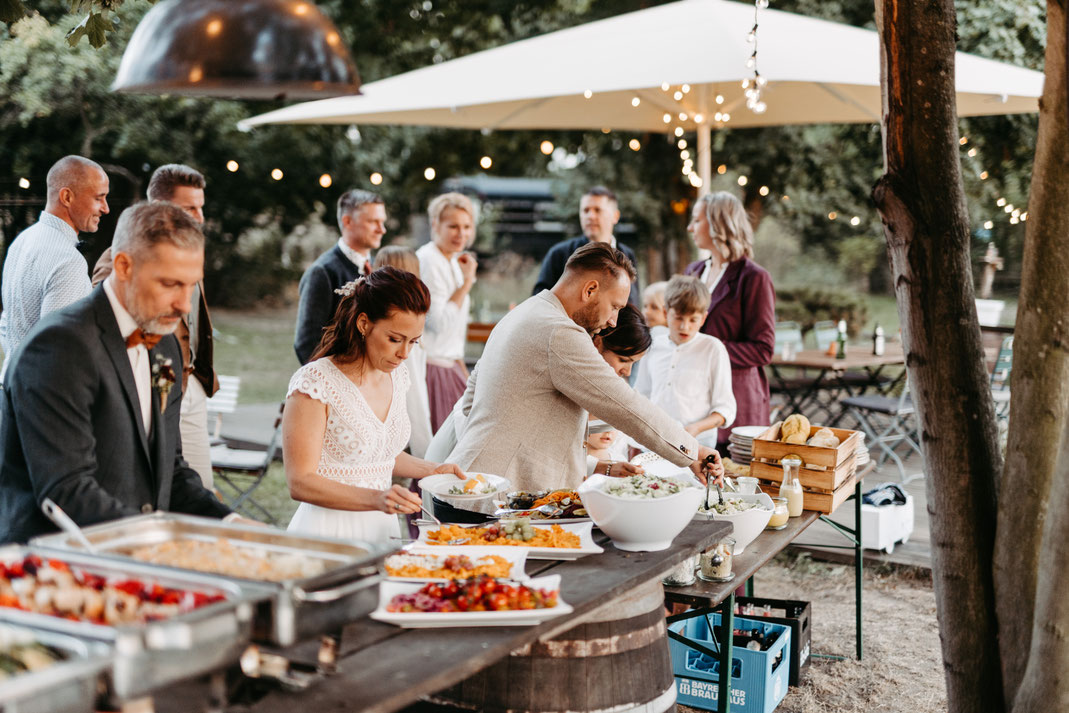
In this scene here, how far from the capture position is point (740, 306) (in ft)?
Result: 16.1

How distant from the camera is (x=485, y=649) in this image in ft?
6.47

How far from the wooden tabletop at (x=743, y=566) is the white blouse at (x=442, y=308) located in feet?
7.98

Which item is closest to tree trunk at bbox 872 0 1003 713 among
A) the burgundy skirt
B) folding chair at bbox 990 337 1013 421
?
the burgundy skirt

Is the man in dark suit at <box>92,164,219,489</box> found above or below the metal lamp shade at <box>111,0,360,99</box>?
below

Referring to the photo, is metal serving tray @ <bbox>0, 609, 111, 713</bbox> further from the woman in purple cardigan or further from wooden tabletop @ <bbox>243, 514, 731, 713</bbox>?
the woman in purple cardigan

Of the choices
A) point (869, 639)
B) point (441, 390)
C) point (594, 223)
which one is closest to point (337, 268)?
point (441, 390)

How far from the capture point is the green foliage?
13.4 meters

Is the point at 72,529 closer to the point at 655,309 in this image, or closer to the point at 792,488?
the point at 792,488

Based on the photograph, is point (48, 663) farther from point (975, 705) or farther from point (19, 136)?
point (19, 136)

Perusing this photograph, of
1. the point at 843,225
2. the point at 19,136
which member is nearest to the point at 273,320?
the point at 19,136

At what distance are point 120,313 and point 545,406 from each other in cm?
142

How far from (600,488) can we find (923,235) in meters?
1.14

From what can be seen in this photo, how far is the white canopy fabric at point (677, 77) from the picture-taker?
18.9ft

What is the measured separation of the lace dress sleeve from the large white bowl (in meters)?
0.79
